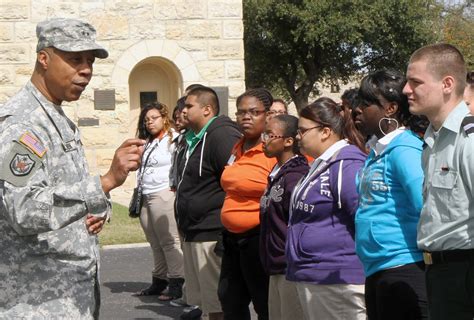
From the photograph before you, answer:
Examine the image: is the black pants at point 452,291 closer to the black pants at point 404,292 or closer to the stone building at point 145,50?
the black pants at point 404,292

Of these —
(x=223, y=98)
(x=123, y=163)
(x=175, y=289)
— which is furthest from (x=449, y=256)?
(x=223, y=98)

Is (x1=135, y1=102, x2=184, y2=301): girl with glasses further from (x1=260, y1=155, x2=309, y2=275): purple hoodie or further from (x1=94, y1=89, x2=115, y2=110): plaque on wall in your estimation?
(x1=94, y1=89, x2=115, y2=110): plaque on wall

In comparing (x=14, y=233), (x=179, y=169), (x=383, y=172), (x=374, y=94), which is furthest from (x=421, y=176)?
(x=179, y=169)

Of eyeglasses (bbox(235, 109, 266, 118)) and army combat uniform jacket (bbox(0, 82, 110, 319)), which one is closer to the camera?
army combat uniform jacket (bbox(0, 82, 110, 319))

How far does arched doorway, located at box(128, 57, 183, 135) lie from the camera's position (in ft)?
60.9

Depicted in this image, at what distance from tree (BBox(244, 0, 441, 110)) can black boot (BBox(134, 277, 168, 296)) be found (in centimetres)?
2297

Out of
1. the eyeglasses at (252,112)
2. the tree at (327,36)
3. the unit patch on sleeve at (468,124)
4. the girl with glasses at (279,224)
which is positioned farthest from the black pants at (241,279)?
the tree at (327,36)

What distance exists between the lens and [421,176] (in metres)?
4.41

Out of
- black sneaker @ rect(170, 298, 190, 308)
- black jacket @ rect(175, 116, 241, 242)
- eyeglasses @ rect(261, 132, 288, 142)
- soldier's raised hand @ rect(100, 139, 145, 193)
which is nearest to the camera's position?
soldier's raised hand @ rect(100, 139, 145, 193)

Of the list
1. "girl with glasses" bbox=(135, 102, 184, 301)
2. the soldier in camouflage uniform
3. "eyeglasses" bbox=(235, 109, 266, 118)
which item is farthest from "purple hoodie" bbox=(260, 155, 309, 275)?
"girl with glasses" bbox=(135, 102, 184, 301)

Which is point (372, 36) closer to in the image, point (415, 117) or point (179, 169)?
point (179, 169)

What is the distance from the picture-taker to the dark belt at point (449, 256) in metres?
3.95

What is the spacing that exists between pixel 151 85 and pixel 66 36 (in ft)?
49.9

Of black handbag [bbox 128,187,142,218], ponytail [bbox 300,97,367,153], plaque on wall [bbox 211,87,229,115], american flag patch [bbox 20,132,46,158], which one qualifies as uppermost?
american flag patch [bbox 20,132,46,158]
